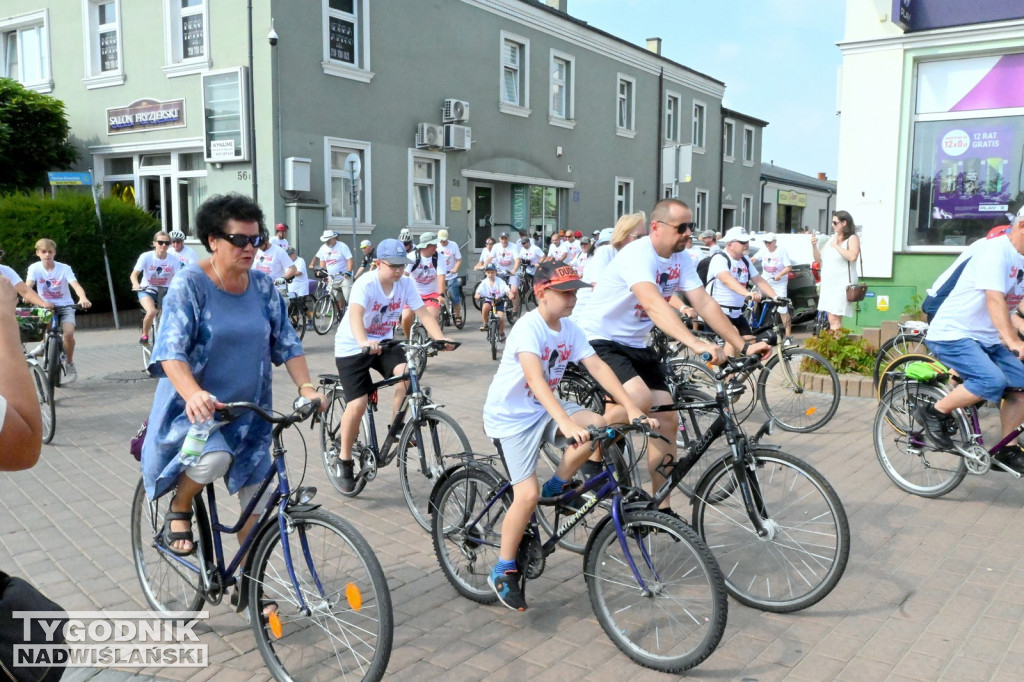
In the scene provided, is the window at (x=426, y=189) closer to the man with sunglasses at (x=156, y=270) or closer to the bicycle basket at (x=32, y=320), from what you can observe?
the man with sunglasses at (x=156, y=270)

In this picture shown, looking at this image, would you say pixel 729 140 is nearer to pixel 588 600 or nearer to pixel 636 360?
pixel 636 360

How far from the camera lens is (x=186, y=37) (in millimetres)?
19016

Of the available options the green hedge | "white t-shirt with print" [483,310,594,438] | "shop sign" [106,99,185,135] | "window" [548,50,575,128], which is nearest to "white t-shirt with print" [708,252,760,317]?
"white t-shirt with print" [483,310,594,438]

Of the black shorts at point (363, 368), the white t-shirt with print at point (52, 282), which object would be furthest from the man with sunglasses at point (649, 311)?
the white t-shirt with print at point (52, 282)

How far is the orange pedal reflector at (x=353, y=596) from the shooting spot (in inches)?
120

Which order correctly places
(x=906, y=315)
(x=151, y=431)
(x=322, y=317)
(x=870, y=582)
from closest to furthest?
(x=151, y=431) → (x=870, y=582) → (x=906, y=315) → (x=322, y=317)

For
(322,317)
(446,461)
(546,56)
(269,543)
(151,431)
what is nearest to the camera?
(269,543)

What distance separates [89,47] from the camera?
20484 millimetres

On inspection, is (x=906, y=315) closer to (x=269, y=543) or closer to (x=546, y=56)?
(x=269, y=543)

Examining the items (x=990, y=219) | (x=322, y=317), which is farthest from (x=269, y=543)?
(x=322, y=317)

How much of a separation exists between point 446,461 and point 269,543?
214 cm

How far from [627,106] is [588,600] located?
2797cm

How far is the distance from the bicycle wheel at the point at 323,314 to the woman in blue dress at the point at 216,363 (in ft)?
41.6

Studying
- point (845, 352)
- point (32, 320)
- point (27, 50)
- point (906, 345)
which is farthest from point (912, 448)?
point (27, 50)
